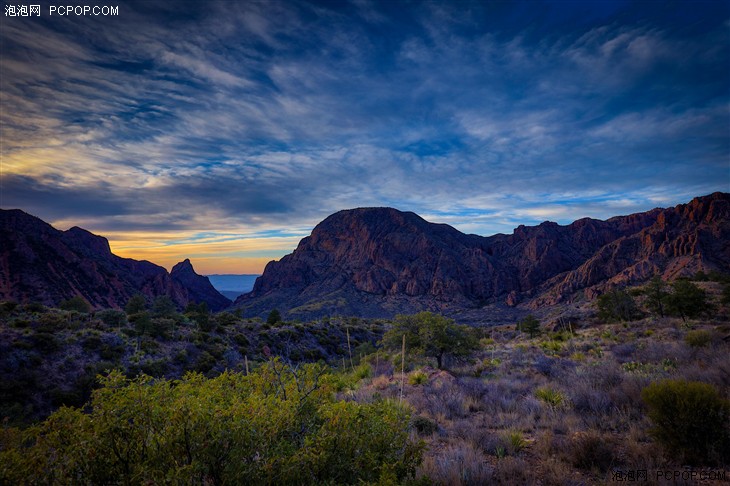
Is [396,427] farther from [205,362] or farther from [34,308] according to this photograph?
[34,308]

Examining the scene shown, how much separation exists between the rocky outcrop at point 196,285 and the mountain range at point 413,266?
77 cm

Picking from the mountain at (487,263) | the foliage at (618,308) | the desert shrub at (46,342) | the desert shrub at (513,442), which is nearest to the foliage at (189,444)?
the desert shrub at (513,442)

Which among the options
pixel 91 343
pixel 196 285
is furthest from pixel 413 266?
pixel 91 343

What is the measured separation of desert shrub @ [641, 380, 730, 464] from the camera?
5199 mm

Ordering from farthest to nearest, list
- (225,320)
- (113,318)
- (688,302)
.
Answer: (225,320), (113,318), (688,302)

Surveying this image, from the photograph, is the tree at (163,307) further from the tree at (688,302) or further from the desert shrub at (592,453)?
the tree at (688,302)

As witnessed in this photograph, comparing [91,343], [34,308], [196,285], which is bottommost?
[196,285]

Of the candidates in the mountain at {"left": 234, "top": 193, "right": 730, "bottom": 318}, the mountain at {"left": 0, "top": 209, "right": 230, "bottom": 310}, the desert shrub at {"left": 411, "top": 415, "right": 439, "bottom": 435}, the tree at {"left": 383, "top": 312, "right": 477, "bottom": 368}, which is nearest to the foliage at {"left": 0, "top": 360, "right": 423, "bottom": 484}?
the desert shrub at {"left": 411, "top": 415, "right": 439, "bottom": 435}

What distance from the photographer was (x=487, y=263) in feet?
530

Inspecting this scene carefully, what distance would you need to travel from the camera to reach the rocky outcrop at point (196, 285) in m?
176

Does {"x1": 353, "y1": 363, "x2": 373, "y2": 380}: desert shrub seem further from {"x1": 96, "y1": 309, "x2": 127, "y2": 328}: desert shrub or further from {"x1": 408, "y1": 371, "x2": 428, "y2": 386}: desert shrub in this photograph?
{"x1": 96, "y1": 309, "x2": 127, "y2": 328}: desert shrub

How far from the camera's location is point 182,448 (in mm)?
3320

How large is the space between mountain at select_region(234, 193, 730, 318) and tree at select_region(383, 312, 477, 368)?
311 feet

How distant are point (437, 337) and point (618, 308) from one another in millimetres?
35170
